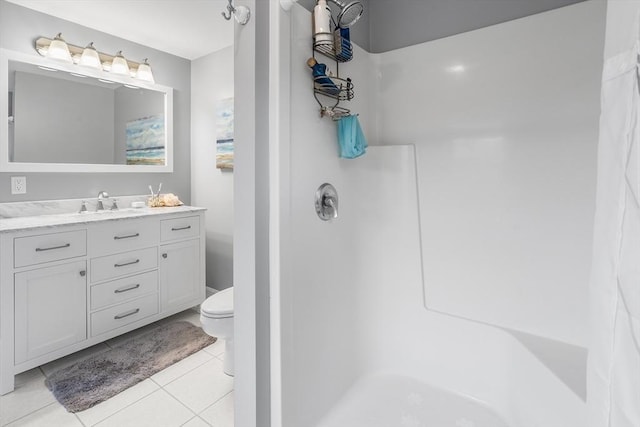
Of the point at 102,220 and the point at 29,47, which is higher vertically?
the point at 29,47

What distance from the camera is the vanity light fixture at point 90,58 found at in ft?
8.07

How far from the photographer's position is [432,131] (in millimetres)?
1700

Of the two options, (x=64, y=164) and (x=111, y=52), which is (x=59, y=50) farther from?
(x=64, y=164)

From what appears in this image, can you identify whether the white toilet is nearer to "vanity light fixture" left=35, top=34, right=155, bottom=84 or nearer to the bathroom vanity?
the bathroom vanity

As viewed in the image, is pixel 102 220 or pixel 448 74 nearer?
pixel 448 74

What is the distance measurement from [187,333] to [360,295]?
1572 mm

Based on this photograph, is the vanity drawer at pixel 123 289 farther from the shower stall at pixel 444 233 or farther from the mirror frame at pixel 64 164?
the shower stall at pixel 444 233

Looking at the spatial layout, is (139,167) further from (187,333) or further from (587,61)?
(587,61)

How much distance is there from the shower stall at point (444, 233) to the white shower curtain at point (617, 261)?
0.60 m

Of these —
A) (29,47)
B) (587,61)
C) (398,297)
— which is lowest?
(398,297)

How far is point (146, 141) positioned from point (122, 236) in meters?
1.07

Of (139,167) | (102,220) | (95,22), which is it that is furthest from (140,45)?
(102,220)

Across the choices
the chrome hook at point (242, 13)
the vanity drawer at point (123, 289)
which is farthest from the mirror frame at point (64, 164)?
the chrome hook at point (242, 13)

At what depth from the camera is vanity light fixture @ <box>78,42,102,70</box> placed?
246 centimetres
